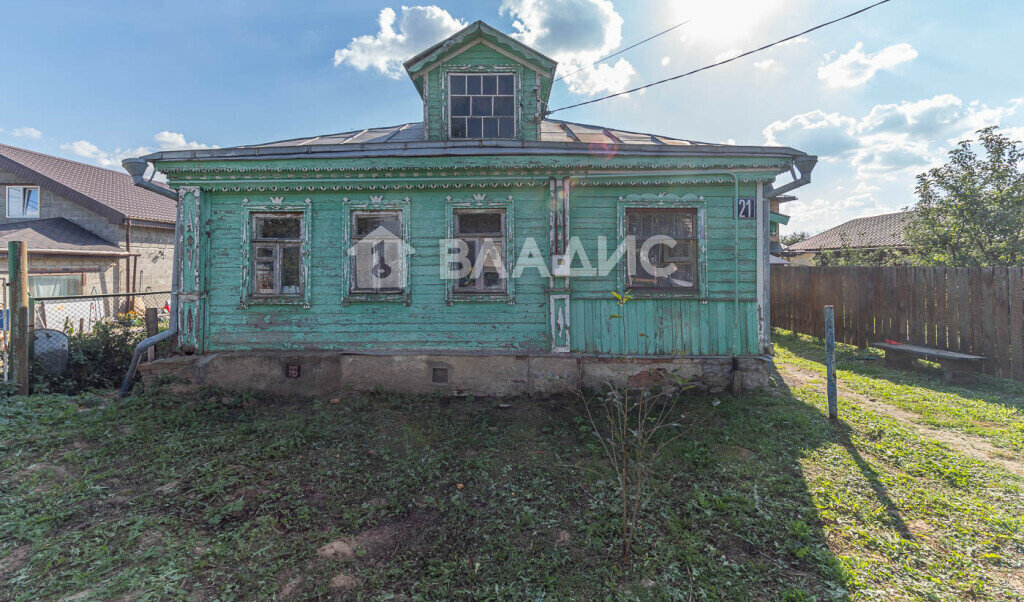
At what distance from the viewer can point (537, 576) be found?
262 cm

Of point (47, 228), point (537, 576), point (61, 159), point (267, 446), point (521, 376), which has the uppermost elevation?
point (61, 159)

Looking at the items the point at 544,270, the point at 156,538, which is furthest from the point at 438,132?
the point at 156,538

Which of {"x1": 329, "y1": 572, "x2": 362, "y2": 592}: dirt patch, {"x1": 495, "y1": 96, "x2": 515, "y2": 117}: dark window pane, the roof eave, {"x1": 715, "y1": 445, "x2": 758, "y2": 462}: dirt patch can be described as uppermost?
{"x1": 495, "y1": 96, "x2": 515, "y2": 117}: dark window pane

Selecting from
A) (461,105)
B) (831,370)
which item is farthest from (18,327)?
(831,370)

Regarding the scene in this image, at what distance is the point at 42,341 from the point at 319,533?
703 centimetres

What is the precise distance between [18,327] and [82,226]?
13.2 metres

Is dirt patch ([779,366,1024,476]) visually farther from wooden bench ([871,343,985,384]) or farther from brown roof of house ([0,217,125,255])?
brown roof of house ([0,217,125,255])

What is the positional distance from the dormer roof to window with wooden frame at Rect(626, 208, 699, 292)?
299 cm

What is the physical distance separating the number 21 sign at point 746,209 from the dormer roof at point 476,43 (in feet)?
12.4

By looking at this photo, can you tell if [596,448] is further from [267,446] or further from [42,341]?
[42,341]

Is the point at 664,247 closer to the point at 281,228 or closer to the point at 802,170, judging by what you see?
the point at 802,170

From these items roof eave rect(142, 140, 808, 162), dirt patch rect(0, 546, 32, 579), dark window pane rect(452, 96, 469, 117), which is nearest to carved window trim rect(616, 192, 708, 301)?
roof eave rect(142, 140, 808, 162)

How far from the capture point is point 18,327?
5875 mm

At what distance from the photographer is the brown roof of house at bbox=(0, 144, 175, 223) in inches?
579
